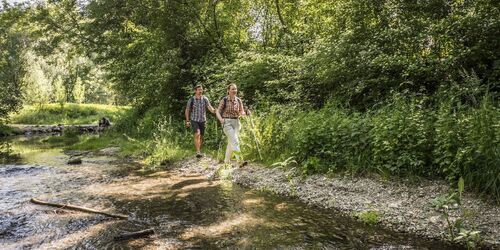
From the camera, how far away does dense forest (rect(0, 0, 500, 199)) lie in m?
7.62

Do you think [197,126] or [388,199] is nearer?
[388,199]

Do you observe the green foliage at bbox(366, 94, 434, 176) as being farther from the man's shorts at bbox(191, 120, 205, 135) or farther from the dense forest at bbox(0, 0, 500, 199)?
the man's shorts at bbox(191, 120, 205, 135)

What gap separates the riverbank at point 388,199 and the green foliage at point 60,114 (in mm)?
38907

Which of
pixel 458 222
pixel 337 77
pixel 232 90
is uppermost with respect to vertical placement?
pixel 337 77

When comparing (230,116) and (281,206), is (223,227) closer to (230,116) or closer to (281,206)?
(281,206)

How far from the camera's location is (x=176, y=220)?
6.93 meters

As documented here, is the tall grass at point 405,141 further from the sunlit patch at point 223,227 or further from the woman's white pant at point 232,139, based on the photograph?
the sunlit patch at point 223,227

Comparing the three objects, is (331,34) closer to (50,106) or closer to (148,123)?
(148,123)

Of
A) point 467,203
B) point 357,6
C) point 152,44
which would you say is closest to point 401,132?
point 467,203

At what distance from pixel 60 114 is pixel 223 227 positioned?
49.9m

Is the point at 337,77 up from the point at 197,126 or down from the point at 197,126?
up

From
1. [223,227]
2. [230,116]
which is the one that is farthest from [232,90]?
[223,227]

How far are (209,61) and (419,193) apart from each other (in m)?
12.1

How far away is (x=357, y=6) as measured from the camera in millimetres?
12875
